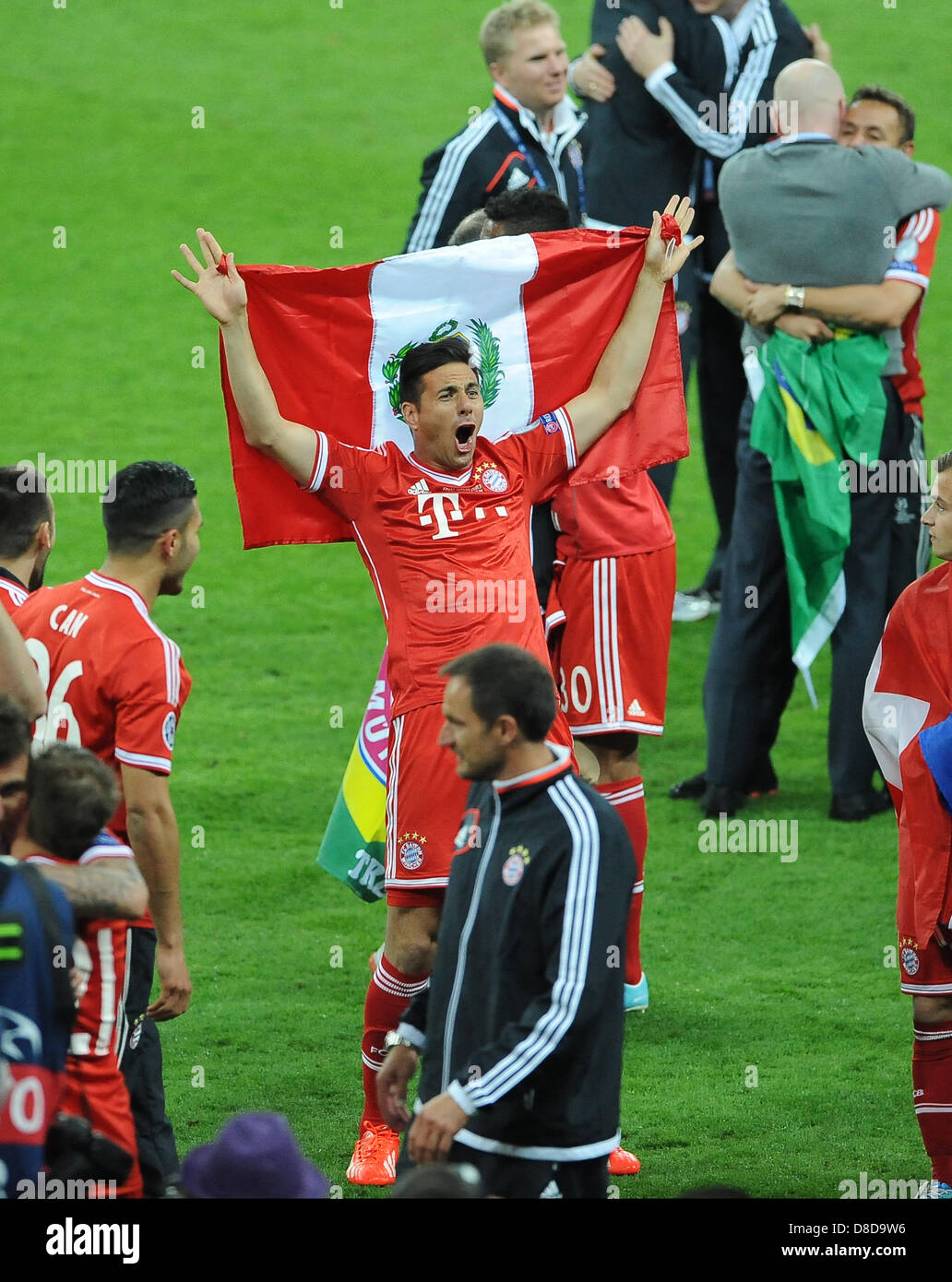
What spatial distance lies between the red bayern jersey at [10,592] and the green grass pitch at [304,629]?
1497mm

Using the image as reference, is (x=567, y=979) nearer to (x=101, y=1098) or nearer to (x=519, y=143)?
(x=101, y=1098)

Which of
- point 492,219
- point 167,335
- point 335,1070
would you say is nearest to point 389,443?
point 492,219

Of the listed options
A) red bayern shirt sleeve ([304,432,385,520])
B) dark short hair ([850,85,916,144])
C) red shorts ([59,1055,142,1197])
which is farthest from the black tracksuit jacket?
dark short hair ([850,85,916,144])

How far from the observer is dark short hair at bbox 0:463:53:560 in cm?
464

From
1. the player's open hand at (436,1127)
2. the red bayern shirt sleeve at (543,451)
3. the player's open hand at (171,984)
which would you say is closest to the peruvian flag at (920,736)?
the red bayern shirt sleeve at (543,451)

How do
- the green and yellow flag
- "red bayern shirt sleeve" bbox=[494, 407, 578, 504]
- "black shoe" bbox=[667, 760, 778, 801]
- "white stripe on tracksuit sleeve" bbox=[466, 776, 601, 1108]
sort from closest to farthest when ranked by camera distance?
"white stripe on tracksuit sleeve" bbox=[466, 776, 601, 1108] < "red bayern shirt sleeve" bbox=[494, 407, 578, 504] < the green and yellow flag < "black shoe" bbox=[667, 760, 778, 801]

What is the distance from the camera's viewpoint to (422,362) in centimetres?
475

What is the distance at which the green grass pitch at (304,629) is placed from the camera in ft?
18.0

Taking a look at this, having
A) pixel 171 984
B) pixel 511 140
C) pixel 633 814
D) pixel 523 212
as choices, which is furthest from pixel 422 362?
pixel 511 140

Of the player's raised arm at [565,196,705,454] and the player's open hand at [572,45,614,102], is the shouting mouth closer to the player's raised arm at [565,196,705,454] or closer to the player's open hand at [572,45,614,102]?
the player's raised arm at [565,196,705,454]

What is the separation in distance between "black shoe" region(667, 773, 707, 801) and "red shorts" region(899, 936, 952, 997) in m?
3.46

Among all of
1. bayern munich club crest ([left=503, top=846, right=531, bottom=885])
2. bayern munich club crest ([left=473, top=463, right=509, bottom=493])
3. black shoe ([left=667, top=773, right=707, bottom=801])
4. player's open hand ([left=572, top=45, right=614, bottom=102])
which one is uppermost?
player's open hand ([left=572, top=45, right=614, bottom=102])

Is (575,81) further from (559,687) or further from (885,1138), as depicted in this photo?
(885,1138)

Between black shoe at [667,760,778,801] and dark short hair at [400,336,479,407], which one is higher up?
dark short hair at [400,336,479,407]
